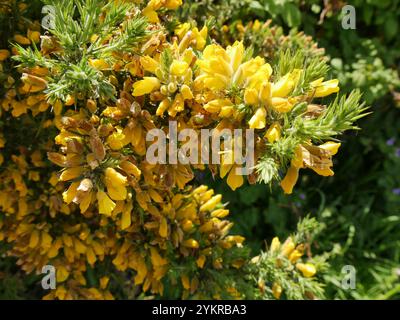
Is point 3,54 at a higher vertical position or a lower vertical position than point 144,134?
higher

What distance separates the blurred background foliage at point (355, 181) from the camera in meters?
2.50

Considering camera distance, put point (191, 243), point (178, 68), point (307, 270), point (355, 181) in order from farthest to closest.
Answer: point (355, 181), point (307, 270), point (191, 243), point (178, 68)

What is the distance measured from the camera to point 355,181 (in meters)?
3.21

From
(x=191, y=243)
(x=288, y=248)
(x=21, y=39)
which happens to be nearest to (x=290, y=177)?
(x=191, y=243)

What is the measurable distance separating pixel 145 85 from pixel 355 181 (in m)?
2.28

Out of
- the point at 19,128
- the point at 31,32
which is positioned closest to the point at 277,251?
the point at 19,128

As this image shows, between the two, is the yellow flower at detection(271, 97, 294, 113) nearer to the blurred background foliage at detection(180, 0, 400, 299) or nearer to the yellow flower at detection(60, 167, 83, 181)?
the yellow flower at detection(60, 167, 83, 181)

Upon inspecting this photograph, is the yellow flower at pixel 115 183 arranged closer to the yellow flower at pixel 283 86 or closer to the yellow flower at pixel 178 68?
the yellow flower at pixel 178 68

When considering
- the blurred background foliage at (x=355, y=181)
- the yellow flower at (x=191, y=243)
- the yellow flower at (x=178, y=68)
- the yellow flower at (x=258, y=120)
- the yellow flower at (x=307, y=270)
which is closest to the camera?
the yellow flower at (x=258, y=120)

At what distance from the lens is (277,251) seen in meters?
1.95

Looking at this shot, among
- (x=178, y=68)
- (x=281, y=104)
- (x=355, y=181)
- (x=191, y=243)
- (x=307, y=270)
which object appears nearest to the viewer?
(x=281, y=104)

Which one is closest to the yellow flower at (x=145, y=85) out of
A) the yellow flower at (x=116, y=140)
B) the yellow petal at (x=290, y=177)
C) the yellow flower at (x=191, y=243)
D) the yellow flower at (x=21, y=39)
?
the yellow flower at (x=116, y=140)

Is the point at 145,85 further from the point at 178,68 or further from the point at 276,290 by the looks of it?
the point at 276,290

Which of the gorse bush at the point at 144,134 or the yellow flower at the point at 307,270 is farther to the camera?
the yellow flower at the point at 307,270
